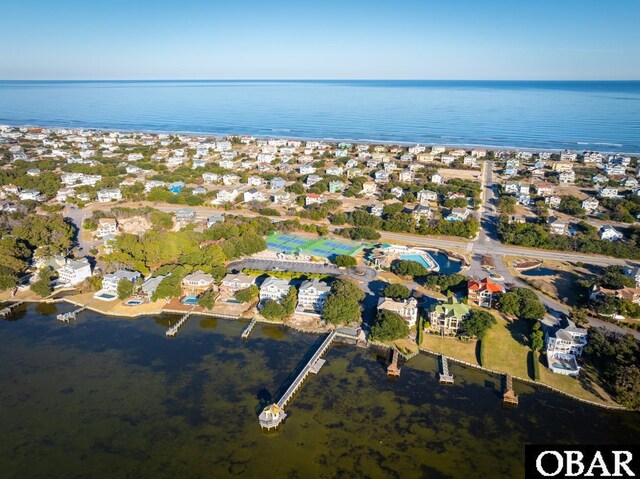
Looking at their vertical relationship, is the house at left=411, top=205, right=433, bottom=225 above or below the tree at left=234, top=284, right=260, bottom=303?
above

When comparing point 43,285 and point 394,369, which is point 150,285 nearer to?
point 43,285

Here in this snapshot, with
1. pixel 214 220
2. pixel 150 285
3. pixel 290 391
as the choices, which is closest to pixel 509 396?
pixel 290 391

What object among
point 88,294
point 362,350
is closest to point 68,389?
point 88,294

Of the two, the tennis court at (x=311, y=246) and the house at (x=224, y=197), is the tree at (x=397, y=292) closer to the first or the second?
the tennis court at (x=311, y=246)

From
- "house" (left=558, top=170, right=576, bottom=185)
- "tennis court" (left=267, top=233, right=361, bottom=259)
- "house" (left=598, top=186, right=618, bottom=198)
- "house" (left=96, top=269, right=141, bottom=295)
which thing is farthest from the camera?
"house" (left=558, top=170, right=576, bottom=185)

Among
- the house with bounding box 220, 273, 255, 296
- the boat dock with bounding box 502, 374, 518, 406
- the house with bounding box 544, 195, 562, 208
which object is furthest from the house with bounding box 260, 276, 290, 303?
the house with bounding box 544, 195, 562, 208

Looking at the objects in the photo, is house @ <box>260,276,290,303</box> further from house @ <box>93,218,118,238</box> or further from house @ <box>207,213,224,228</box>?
house @ <box>93,218,118,238</box>

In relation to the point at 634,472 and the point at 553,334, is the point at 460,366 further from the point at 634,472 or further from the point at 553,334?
the point at 634,472
